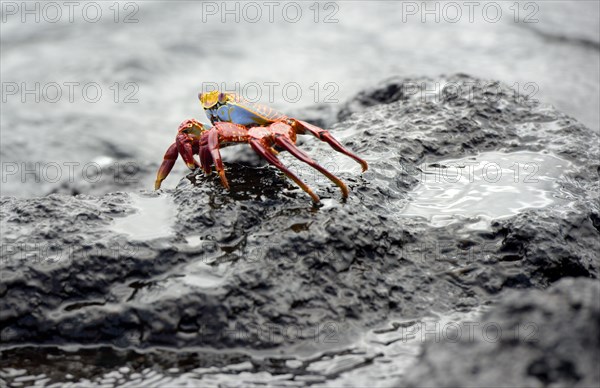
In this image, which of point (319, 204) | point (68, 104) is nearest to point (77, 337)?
point (319, 204)

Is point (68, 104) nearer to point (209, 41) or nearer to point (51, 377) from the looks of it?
point (209, 41)

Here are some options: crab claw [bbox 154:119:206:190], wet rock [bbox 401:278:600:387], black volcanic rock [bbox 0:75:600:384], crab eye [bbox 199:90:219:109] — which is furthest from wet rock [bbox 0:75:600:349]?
wet rock [bbox 401:278:600:387]

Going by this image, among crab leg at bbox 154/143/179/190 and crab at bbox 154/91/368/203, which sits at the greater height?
crab at bbox 154/91/368/203

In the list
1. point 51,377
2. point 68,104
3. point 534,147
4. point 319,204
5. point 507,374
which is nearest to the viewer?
point 507,374

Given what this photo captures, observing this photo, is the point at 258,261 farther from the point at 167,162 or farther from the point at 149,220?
the point at 167,162

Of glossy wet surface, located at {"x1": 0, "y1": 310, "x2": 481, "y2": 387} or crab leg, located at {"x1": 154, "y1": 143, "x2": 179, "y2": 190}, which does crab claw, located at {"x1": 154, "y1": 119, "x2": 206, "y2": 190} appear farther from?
glossy wet surface, located at {"x1": 0, "y1": 310, "x2": 481, "y2": 387}

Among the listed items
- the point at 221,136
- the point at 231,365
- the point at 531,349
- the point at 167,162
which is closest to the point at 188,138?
the point at 167,162
